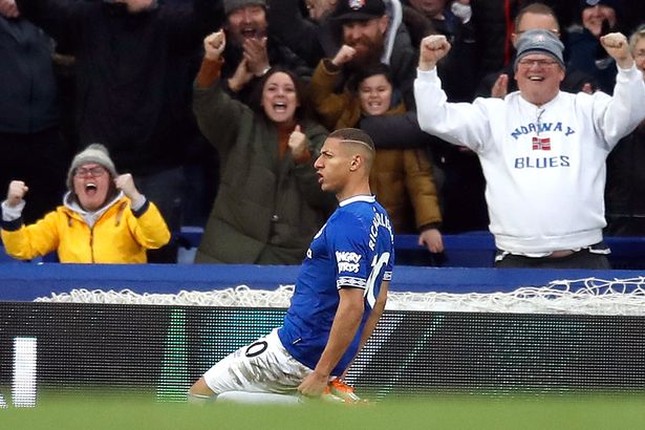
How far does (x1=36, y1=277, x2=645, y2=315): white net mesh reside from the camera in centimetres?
1001

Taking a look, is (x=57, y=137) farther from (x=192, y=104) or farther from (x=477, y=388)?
(x=477, y=388)

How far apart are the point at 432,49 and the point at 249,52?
1341 mm

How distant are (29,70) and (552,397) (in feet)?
13.3

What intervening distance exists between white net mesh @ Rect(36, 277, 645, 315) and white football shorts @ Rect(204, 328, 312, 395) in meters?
1.46

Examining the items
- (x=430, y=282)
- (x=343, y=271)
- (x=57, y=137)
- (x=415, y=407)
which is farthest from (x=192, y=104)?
(x=415, y=407)

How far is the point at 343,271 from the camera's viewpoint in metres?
8.05

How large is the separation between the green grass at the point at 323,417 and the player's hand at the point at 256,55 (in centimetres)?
437


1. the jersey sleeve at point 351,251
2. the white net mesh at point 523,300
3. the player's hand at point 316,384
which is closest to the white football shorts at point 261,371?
the player's hand at point 316,384

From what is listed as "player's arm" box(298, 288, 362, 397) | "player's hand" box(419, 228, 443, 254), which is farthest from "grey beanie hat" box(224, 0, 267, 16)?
"player's arm" box(298, 288, 362, 397)

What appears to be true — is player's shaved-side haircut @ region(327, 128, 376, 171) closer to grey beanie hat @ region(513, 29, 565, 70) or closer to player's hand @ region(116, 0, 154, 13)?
grey beanie hat @ region(513, 29, 565, 70)

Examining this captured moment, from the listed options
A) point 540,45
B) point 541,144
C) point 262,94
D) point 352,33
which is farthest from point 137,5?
point 541,144

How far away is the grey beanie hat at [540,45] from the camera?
1020cm

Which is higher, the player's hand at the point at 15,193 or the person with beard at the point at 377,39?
the person with beard at the point at 377,39

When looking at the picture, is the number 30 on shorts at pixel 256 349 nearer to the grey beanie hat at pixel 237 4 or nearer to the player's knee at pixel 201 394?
the player's knee at pixel 201 394
